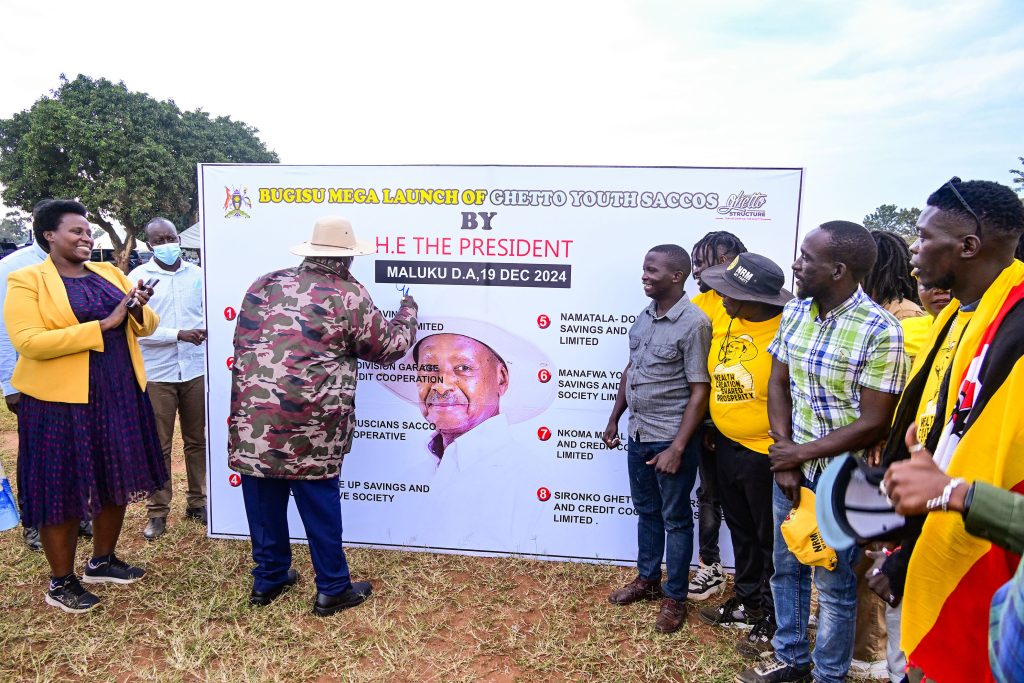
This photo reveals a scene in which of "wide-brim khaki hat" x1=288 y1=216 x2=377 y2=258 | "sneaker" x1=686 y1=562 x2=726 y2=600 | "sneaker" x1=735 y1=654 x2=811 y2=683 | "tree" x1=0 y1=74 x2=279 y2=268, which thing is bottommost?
"sneaker" x1=686 y1=562 x2=726 y2=600

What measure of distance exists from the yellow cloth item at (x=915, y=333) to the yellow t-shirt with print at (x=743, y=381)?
19.3 inches

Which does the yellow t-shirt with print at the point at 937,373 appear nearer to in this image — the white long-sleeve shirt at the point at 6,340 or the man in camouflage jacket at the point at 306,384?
the man in camouflage jacket at the point at 306,384

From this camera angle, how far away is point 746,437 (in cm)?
281

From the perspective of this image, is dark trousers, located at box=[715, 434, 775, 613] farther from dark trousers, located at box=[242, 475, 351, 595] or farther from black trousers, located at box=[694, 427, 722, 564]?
dark trousers, located at box=[242, 475, 351, 595]

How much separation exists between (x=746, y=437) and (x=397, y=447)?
2.15m

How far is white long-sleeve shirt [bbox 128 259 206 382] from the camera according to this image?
4176 mm

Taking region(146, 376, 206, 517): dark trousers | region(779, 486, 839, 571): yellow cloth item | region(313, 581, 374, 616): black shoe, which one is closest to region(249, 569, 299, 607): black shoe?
region(313, 581, 374, 616): black shoe

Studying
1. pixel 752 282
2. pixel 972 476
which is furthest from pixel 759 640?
pixel 972 476

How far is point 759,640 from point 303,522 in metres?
2.41

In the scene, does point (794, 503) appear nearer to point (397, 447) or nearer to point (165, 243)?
point (397, 447)

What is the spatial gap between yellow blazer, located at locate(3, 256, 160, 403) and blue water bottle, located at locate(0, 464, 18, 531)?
1.64ft

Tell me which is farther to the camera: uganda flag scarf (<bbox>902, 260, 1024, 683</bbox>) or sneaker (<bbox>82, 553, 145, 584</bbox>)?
sneaker (<bbox>82, 553, 145, 584</bbox>)

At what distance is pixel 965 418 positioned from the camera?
1598mm

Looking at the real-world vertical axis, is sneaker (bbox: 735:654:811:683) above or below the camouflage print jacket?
below
